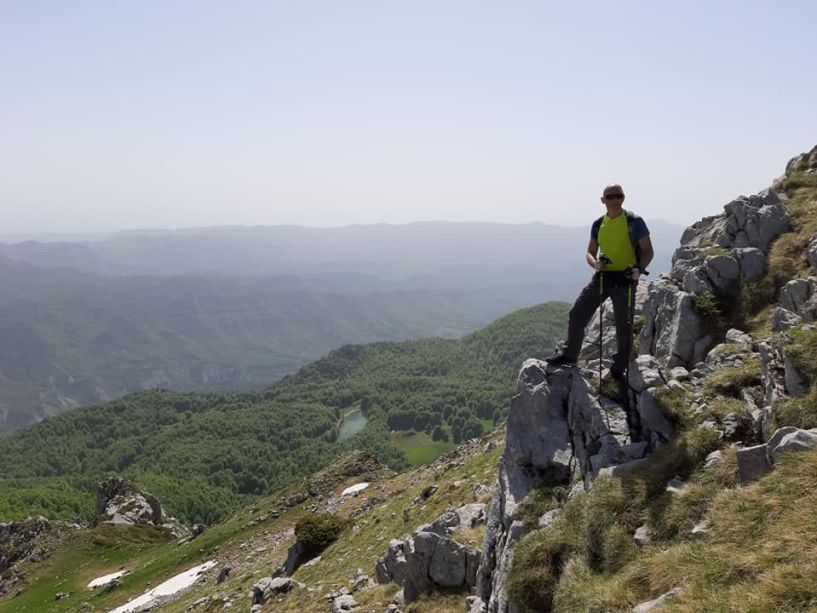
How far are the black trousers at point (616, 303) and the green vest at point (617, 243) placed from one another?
14.8 inches

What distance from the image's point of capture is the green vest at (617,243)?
50.6 ft

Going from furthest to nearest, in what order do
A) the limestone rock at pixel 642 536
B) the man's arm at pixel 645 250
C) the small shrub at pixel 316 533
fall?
the small shrub at pixel 316 533 < the man's arm at pixel 645 250 < the limestone rock at pixel 642 536

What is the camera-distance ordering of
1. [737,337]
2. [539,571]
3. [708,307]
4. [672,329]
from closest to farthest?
[539,571], [737,337], [672,329], [708,307]

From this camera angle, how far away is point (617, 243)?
1551 cm

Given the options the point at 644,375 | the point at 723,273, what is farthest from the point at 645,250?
the point at 723,273

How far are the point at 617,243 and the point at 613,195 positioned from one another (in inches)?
58.2

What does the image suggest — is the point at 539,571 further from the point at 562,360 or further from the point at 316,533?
the point at 316,533

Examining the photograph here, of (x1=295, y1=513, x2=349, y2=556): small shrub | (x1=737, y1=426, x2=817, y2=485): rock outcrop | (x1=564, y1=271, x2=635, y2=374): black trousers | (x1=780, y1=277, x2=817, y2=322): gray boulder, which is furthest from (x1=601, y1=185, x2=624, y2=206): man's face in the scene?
(x1=295, y1=513, x2=349, y2=556): small shrub

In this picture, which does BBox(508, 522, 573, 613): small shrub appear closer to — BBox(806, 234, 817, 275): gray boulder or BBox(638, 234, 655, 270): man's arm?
BBox(638, 234, 655, 270): man's arm

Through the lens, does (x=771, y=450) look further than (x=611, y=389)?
No

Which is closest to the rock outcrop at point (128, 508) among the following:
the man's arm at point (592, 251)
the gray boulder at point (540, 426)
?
the gray boulder at point (540, 426)

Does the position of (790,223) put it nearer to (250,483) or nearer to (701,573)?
(701,573)

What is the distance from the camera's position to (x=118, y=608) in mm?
52125

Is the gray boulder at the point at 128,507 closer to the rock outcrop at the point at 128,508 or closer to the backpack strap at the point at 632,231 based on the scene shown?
the rock outcrop at the point at 128,508
